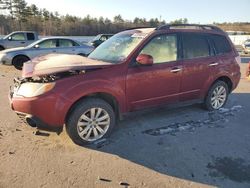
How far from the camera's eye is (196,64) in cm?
558

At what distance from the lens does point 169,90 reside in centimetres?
528

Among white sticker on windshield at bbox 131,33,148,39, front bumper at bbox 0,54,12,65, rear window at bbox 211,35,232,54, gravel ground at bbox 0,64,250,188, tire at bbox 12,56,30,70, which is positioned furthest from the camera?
tire at bbox 12,56,30,70

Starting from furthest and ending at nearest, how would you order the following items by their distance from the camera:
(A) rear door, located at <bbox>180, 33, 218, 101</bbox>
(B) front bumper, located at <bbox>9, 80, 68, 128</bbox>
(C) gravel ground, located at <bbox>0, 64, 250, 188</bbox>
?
(A) rear door, located at <bbox>180, 33, 218, 101</bbox> → (B) front bumper, located at <bbox>9, 80, 68, 128</bbox> → (C) gravel ground, located at <bbox>0, 64, 250, 188</bbox>

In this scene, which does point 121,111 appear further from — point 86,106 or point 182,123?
point 182,123

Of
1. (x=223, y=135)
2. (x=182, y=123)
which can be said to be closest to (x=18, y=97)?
(x=182, y=123)

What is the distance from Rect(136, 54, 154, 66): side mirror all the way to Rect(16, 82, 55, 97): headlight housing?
1.49m

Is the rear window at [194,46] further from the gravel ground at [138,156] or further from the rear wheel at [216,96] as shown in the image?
the gravel ground at [138,156]

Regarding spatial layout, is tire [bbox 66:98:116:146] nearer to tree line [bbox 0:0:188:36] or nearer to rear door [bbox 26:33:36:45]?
rear door [bbox 26:33:36:45]

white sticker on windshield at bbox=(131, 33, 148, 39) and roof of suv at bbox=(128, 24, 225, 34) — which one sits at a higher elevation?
roof of suv at bbox=(128, 24, 225, 34)

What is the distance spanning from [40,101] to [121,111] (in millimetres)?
1415

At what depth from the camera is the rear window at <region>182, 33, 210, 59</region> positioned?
216 inches

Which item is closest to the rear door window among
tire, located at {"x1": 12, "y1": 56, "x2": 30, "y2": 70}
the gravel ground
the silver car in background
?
the silver car in background

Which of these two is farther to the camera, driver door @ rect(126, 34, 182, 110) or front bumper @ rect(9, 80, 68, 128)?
driver door @ rect(126, 34, 182, 110)

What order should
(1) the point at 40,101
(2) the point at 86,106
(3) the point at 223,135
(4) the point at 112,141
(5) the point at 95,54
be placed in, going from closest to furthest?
(1) the point at 40,101, (2) the point at 86,106, (4) the point at 112,141, (3) the point at 223,135, (5) the point at 95,54
